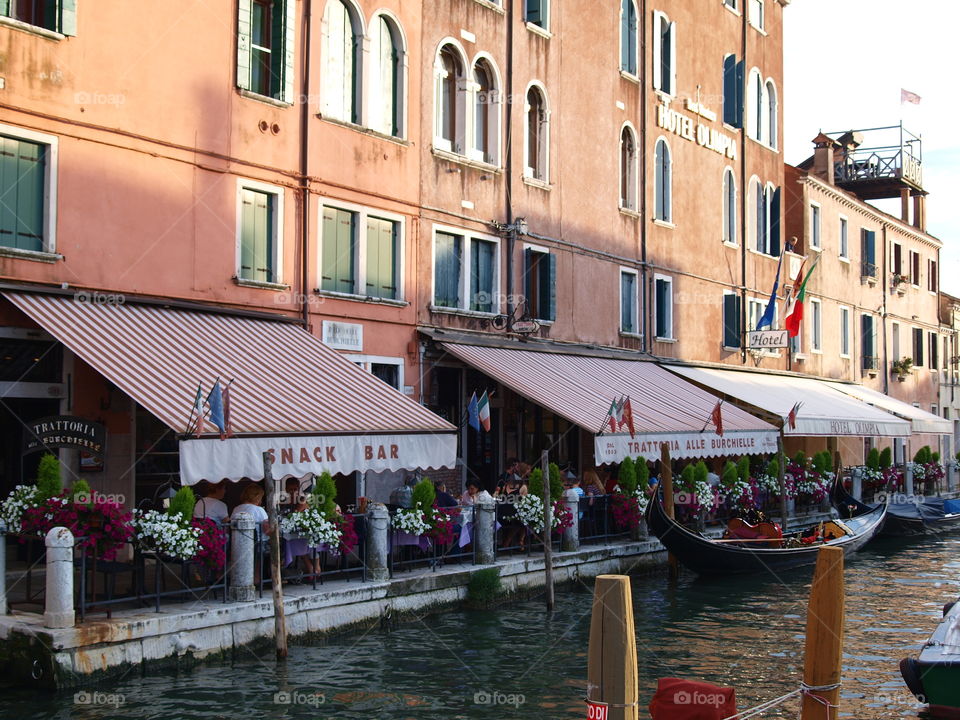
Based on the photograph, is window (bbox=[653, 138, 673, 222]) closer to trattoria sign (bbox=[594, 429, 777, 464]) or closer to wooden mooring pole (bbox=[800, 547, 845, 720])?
trattoria sign (bbox=[594, 429, 777, 464])

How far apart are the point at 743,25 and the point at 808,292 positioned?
7.83 m

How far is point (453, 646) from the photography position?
12844mm

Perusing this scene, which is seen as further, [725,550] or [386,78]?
[386,78]

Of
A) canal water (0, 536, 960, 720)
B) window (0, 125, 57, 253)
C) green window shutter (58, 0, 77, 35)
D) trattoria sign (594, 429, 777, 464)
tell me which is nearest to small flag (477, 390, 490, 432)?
Result: trattoria sign (594, 429, 777, 464)

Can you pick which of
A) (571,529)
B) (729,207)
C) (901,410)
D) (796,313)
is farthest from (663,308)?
(901,410)

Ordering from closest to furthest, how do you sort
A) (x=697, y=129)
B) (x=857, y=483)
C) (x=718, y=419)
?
(x=718, y=419)
(x=697, y=129)
(x=857, y=483)

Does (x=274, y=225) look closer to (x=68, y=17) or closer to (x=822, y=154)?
(x=68, y=17)

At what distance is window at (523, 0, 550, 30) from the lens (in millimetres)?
21047

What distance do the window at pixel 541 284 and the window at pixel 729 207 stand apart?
8.97 metres

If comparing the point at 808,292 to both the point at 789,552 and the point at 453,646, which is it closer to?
the point at 789,552

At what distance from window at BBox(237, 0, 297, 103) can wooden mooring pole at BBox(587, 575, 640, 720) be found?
11505mm

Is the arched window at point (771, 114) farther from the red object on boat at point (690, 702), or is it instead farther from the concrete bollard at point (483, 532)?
the red object on boat at point (690, 702)

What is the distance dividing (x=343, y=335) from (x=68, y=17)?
5.80 meters

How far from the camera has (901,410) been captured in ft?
109
